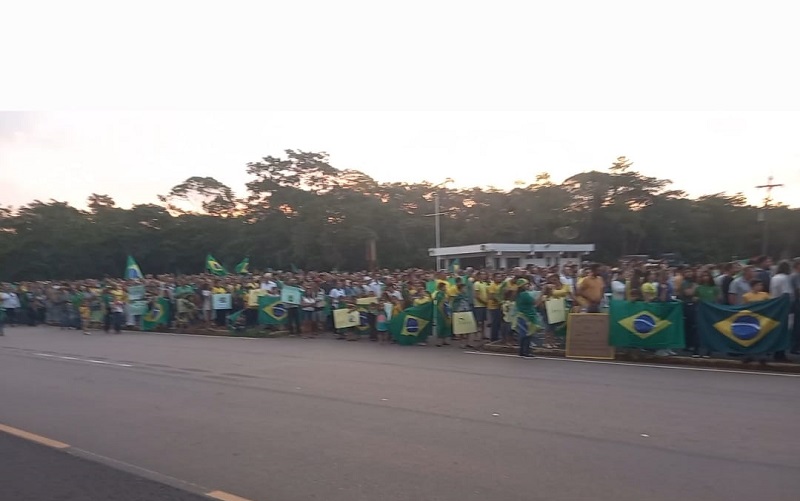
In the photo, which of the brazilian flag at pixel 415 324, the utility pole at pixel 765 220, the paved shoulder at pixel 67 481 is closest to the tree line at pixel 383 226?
the utility pole at pixel 765 220

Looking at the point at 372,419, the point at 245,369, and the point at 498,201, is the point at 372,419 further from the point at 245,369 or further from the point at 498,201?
the point at 498,201

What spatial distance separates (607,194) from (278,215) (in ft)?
85.5

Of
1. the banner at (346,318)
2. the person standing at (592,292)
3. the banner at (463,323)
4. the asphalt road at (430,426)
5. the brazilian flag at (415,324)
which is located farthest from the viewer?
the banner at (346,318)

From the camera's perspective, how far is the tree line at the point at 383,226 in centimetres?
4997

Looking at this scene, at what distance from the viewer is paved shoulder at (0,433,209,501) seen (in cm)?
544

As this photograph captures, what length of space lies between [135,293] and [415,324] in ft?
41.9

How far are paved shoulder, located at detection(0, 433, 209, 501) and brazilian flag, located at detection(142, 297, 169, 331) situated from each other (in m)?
17.1

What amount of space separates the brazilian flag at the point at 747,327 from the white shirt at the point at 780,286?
44cm

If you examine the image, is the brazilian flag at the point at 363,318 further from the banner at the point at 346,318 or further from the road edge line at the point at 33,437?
the road edge line at the point at 33,437

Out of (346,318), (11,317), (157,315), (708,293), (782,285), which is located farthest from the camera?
(11,317)

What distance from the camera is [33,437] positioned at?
740cm

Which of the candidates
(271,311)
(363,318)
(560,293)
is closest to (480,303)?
(560,293)

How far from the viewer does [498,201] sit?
53.0 meters

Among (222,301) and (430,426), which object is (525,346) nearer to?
(430,426)
